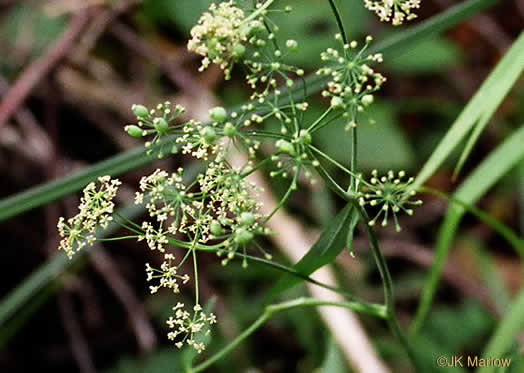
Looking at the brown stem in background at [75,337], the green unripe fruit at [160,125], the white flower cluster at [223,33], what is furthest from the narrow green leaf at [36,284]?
the white flower cluster at [223,33]

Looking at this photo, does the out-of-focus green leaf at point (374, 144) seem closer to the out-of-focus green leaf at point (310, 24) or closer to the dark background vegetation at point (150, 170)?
the dark background vegetation at point (150, 170)

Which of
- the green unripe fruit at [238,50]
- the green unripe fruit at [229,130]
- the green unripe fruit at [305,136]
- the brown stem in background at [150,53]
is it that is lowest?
the green unripe fruit at [305,136]

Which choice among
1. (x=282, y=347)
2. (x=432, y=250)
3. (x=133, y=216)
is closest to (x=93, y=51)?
(x=133, y=216)

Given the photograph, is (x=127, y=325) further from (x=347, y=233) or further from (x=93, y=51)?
(x=347, y=233)

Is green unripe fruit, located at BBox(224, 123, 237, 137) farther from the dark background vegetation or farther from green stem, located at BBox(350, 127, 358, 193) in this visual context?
the dark background vegetation

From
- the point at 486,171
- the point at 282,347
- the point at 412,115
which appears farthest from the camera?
the point at 412,115

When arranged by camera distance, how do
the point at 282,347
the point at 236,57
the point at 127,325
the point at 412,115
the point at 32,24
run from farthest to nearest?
the point at 412,115
the point at 32,24
the point at 127,325
the point at 282,347
the point at 236,57

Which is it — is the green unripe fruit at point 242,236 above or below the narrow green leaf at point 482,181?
below
